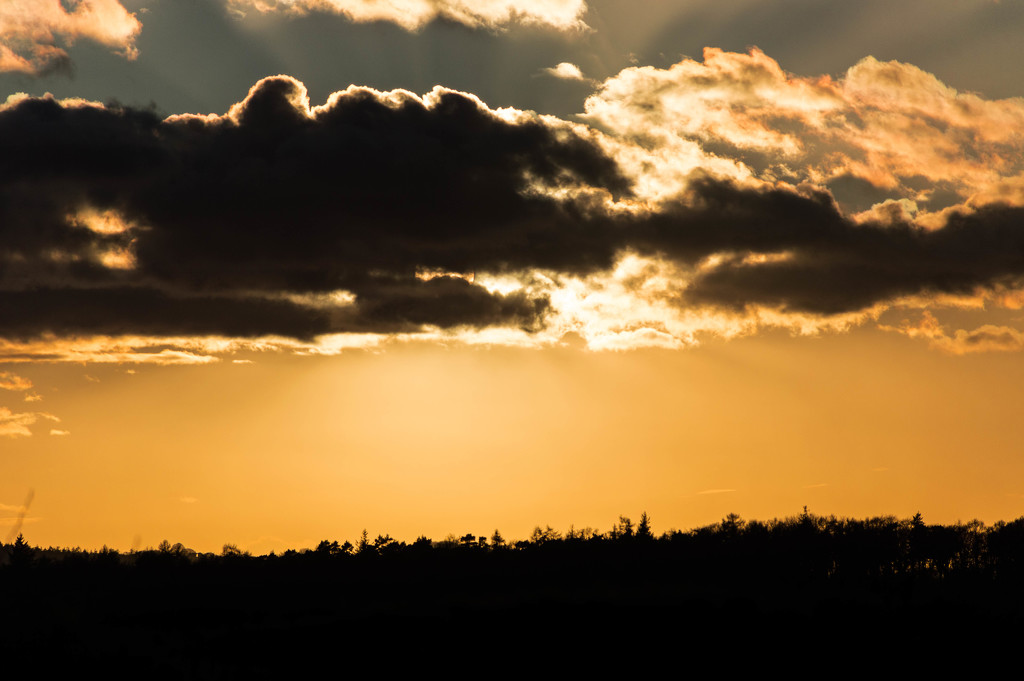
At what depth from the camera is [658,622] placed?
15250 centimetres

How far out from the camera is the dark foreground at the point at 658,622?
132 metres

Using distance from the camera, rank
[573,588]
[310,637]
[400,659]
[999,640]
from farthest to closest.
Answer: [573,588], [310,637], [400,659], [999,640]

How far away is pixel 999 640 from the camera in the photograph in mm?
129750

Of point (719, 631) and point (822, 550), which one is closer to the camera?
point (719, 631)

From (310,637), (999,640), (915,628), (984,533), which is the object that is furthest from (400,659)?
(984,533)

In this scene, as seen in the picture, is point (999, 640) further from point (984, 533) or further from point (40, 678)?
point (40, 678)

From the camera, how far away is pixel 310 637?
503 ft

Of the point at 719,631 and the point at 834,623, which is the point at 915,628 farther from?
the point at 719,631

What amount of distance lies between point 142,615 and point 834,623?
434 ft

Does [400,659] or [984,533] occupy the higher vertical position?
A: [984,533]

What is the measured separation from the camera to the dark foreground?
132375 mm

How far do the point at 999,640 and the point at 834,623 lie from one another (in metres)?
21.8

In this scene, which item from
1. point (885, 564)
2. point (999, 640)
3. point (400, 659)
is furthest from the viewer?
point (885, 564)

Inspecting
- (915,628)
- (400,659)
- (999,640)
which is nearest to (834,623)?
(915,628)
